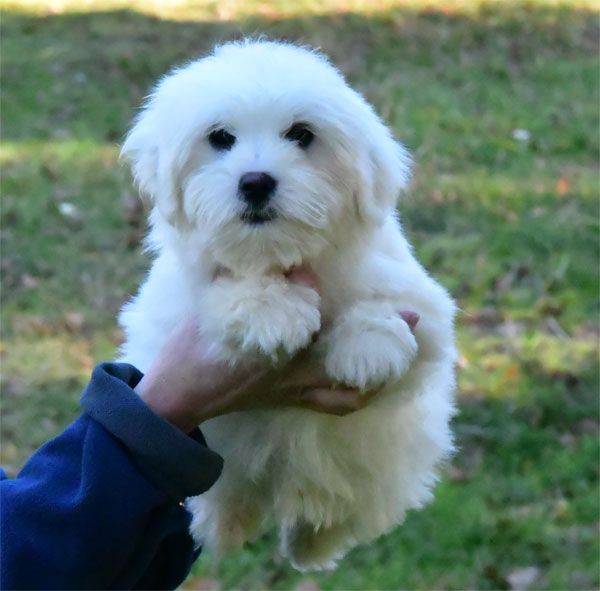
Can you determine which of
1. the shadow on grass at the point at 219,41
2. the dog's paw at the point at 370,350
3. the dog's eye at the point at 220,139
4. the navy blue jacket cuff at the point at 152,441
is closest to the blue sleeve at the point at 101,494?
the navy blue jacket cuff at the point at 152,441

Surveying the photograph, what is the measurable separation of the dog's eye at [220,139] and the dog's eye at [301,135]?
0.14 meters

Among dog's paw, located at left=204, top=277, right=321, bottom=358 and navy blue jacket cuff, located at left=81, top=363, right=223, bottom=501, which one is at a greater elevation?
dog's paw, located at left=204, top=277, right=321, bottom=358

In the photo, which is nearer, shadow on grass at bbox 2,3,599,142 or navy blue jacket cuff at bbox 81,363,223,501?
navy blue jacket cuff at bbox 81,363,223,501

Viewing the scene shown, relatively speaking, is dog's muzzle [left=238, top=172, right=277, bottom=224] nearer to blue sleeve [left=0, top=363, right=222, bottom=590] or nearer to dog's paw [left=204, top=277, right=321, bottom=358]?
dog's paw [left=204, top=277, right=321, bottom=358]

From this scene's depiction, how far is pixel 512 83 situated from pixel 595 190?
186 cm

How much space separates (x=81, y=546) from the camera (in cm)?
230

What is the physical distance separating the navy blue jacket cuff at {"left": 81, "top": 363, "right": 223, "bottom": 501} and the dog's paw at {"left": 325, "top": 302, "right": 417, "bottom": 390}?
356 millimetres

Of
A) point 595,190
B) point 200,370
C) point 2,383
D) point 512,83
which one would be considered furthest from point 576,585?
point 512,83

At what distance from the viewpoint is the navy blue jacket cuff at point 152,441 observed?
93.1 inches

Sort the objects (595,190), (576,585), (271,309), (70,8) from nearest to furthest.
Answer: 1. (271,309)
2. (576,585)
3. (595,190)
4. (70,8)

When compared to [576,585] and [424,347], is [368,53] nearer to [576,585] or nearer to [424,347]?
[576,585]

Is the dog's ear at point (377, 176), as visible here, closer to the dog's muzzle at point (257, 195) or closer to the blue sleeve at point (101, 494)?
the dog's muzzle at point (257, 195)

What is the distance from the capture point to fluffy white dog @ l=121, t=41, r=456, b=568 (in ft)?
8.25

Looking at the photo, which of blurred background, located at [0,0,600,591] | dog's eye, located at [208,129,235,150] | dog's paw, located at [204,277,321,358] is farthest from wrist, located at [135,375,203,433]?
blurred background, located at [0,0,600,591]
